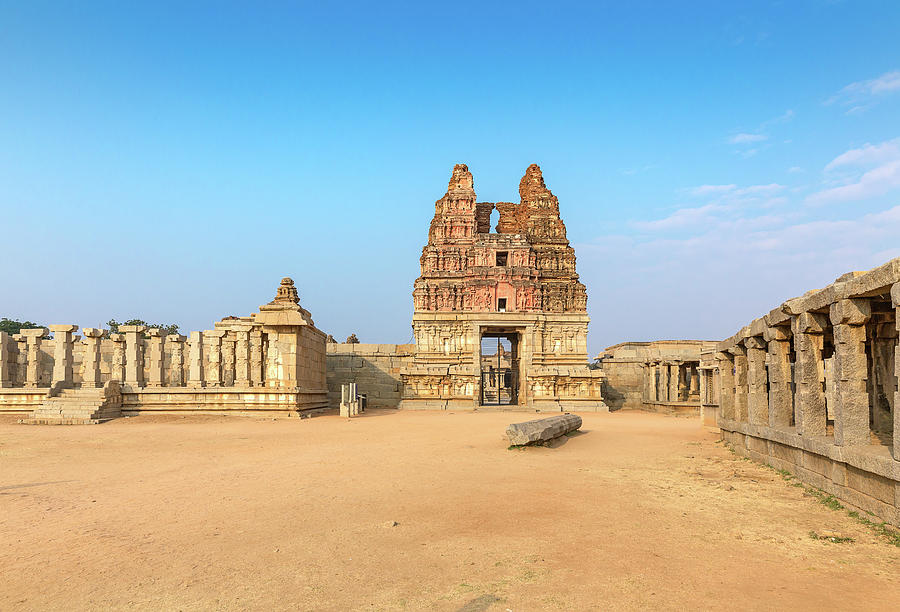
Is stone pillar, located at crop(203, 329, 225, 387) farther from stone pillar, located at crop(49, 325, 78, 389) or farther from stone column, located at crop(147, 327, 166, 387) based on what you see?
stone pillar, located at crop(49, 325, 78, 389)

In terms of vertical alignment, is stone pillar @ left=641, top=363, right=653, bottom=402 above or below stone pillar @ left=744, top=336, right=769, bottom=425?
below

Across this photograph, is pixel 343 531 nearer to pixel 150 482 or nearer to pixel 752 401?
pixel 150 482

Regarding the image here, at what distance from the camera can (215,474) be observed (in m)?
8.66

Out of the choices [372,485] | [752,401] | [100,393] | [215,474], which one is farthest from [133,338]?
[752,401]

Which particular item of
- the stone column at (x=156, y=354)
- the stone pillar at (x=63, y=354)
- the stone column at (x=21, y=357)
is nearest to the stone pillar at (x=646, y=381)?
the stone column at (x=156, y=354)

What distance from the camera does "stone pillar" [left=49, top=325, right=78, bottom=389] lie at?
1995cm

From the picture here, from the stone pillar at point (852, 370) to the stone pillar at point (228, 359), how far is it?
817 inches

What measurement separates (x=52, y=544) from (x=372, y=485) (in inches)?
147

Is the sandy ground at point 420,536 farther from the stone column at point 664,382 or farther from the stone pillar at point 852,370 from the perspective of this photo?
the stone column at point 664,382

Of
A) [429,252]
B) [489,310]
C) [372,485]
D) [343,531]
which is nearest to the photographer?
[343,531]

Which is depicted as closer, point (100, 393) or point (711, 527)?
point (711, 527)

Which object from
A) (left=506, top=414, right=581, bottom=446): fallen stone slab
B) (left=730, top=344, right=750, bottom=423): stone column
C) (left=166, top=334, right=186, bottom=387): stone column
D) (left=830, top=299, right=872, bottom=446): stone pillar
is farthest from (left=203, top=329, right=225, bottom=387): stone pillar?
(left=830, top=299, right=872, bottom=446): stone pillar

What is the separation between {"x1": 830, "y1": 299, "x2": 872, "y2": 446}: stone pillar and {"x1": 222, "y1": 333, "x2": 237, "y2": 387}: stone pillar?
68.1 feet

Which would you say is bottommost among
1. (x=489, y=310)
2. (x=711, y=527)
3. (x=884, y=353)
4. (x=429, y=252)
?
(x=711, y=527)
